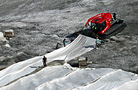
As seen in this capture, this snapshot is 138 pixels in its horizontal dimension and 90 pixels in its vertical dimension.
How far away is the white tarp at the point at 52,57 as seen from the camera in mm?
14028

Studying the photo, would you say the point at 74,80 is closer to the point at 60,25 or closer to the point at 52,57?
the point at 52,57

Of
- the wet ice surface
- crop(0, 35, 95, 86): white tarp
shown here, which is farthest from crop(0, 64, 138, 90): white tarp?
the wet ice surface

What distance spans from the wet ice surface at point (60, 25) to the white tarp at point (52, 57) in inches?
43.5

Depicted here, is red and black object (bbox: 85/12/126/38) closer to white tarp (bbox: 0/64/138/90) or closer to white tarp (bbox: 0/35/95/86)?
white tarp (bbox: 0/35/95/86)

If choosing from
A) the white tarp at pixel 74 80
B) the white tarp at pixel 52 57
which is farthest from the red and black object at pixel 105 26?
the white tarp at pixel 74 80

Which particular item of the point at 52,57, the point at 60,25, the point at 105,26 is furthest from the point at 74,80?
the point at 60,25

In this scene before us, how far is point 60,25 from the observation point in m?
25.2

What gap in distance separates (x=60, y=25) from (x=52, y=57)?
9065 millimetres

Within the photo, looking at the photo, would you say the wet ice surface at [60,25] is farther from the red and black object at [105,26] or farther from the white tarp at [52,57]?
the white tarp at [52,57]

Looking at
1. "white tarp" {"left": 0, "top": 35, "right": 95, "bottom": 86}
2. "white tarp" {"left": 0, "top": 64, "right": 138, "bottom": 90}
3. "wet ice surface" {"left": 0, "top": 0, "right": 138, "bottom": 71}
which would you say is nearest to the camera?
"white tarp" {"left": 0, "top": 64, "right": 138, "bottom": 90}

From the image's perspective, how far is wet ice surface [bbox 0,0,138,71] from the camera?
652 inches

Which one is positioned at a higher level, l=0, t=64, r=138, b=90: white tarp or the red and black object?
the red and black object

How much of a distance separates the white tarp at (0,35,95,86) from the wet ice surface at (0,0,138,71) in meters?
1.11

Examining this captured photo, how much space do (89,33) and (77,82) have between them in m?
9.07
